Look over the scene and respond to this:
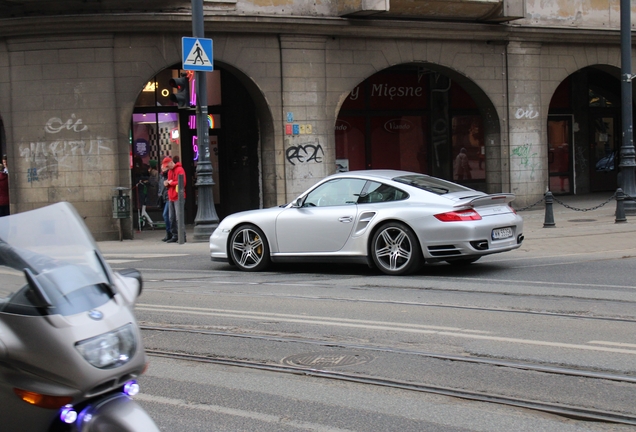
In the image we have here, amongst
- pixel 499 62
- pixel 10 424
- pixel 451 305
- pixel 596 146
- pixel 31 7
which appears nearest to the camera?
pixel 10 424

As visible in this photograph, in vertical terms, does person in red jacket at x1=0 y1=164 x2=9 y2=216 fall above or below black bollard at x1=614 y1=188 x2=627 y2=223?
above

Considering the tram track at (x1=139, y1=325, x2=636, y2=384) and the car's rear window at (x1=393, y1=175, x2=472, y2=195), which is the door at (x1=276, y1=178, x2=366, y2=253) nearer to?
the car's rear window at (x1=393, y1=175, x2=472, y2=195)

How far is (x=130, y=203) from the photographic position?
18.6m

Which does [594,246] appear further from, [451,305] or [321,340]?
[321,340]

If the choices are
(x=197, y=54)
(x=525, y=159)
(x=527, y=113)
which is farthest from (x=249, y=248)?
(x=527, y=113)

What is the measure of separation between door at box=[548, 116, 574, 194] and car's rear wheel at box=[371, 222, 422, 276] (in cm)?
1659

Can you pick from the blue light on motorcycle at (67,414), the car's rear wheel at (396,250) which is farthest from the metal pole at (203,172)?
the blue light on motorcycle at (67,414)

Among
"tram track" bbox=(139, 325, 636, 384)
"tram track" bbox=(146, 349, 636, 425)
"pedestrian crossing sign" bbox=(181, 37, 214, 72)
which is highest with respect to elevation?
"pedestrian crossing sign" bbox=(181, 37, 214, 72)

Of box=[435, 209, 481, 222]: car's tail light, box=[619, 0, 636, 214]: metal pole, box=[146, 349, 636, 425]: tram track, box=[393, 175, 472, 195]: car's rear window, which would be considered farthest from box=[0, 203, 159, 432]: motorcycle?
box=[619, 0, 636, 214]: metal pole

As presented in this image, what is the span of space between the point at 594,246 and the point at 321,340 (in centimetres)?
819

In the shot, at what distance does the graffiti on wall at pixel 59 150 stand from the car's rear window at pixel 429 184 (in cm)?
928

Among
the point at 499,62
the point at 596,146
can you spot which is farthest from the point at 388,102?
the point at 596,146

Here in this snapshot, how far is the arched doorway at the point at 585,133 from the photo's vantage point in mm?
26766

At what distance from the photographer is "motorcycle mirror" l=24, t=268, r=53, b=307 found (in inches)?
131
